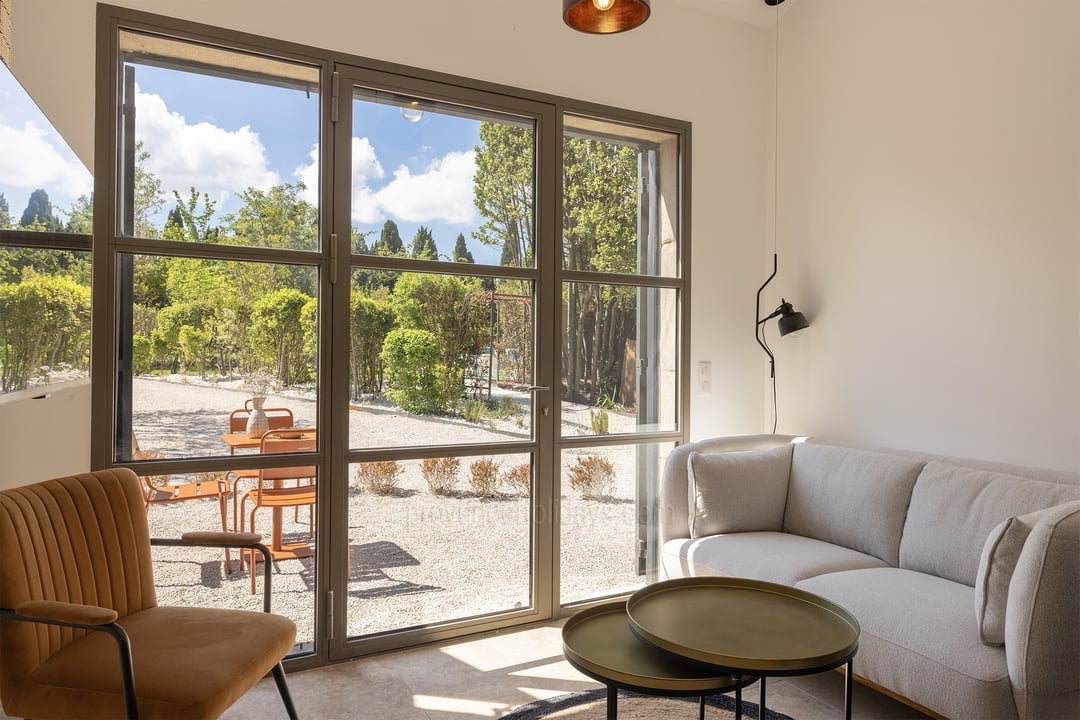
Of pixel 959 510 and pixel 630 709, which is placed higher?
pixel 959 510

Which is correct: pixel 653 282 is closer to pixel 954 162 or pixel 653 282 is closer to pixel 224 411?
pixel 954 162

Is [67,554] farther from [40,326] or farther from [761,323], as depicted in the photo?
[761,323]

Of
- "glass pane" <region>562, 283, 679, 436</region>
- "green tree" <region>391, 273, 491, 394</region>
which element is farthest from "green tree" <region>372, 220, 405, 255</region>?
"glass pane" <region>562, 283, 679, 436</region>

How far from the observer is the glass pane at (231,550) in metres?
2.66

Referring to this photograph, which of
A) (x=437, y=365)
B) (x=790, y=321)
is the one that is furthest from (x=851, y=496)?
(x=437, y=365)

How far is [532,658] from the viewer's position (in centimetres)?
298

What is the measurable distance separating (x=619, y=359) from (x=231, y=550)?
197cm

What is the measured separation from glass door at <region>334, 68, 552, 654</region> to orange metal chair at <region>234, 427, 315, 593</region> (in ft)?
0.44

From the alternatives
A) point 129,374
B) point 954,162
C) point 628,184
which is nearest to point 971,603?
point 954,162

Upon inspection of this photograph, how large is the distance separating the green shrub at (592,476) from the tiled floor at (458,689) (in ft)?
2.53

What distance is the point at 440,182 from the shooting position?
3180 mm

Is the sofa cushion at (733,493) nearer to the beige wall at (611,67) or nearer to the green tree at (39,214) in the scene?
the beige wall at (611,67)

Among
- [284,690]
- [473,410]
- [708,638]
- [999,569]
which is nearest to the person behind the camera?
[708,638]

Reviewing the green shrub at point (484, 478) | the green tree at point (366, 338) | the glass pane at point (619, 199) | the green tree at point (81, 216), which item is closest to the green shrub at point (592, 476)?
the green shrub at point (484, 478)
